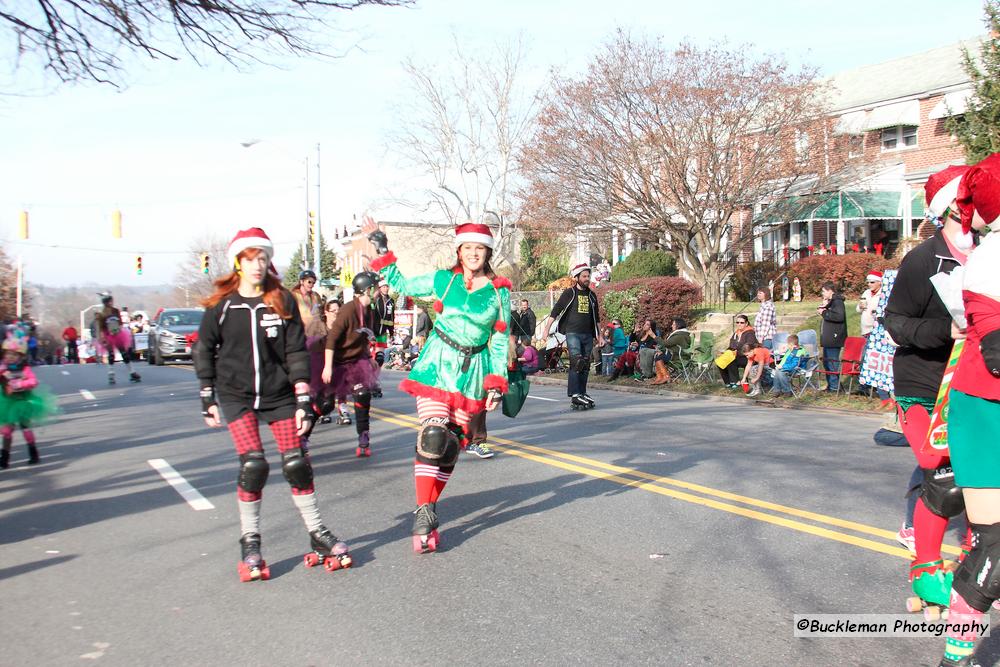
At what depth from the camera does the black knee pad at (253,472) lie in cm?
518

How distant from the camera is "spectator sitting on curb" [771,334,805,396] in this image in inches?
605

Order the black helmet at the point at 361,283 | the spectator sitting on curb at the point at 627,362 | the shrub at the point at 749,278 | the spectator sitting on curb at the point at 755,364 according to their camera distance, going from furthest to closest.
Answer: the shrub at the point at 749,278 < the spectator sitting on curb at the point at 627,362 < the spectator sitting on curb at the point at 755,364 < the black helmet at the point at 361,283

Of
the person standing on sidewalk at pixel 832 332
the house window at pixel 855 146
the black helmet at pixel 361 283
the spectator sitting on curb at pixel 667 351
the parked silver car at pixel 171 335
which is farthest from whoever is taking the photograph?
the house window at pixel 855 146

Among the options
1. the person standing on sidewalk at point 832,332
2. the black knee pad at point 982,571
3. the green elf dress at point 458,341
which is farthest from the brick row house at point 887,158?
the black knee pad at point 982,571

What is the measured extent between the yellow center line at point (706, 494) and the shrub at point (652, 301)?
12.6 m

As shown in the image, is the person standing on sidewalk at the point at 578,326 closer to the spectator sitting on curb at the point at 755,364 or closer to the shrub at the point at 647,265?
the spectator sitting on curb at the point at 755,364

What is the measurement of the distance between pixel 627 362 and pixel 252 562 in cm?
1545

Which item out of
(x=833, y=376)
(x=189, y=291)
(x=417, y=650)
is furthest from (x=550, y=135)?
(x=189, y=291)

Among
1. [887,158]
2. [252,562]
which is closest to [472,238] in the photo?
A: [252,562]

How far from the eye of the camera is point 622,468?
839cm

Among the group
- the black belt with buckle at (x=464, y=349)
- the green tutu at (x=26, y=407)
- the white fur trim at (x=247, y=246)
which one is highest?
the white fur trim at (x=247, y=246)

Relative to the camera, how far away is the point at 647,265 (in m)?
36.1

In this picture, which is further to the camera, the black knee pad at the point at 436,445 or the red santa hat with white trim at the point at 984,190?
the black knee pad at the point at 436,445

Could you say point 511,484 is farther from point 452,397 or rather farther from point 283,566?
point 283,566
